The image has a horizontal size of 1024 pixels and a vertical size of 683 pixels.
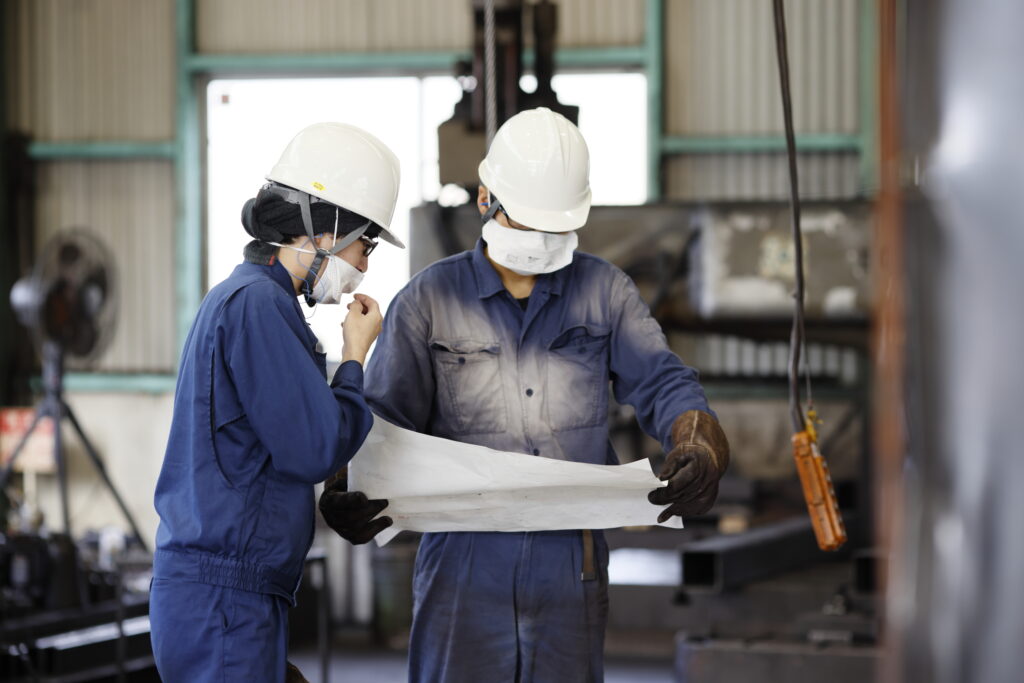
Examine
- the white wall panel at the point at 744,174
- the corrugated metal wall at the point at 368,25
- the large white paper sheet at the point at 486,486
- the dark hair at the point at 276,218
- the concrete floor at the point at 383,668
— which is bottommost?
the concrete floor at the point at 383,668

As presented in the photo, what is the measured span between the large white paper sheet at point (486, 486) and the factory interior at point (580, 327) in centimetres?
1

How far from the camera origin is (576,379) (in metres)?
2.18

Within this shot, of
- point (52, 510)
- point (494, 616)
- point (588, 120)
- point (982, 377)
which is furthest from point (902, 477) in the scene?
point (52, 510)

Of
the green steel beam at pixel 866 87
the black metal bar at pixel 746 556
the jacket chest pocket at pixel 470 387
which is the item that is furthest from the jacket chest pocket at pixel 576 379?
the green steel beam at pixel 866 87

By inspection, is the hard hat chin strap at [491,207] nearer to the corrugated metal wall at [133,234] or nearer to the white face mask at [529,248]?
the white face mask at [529,248]

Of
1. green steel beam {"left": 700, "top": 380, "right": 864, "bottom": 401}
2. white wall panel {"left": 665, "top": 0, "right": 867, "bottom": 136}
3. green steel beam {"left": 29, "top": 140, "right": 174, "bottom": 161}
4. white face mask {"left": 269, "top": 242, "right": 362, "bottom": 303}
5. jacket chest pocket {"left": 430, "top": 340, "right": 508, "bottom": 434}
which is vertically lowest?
green steel beam {"left": 700, "top": 380, "right": 864, "bottom": 401}

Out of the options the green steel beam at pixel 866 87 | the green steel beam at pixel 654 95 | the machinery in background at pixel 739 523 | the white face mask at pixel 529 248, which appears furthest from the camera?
the green steel beam at pixel 654 95

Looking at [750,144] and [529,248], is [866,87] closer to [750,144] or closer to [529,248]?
[750,144]

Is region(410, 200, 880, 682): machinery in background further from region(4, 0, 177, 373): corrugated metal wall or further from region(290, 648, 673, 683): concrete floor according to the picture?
region(4, 0, 177, 373): corrugated metal wall

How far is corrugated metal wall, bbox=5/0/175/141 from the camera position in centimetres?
799

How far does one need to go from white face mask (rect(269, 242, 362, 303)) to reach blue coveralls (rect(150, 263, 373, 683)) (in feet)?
0.43

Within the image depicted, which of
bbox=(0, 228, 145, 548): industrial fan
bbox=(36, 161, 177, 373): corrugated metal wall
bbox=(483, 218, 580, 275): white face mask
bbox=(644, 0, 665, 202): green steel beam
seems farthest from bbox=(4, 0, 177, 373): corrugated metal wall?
bbox=(483, 218, 580, 275): white face mask

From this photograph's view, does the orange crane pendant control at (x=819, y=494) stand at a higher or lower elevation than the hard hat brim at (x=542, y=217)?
lower

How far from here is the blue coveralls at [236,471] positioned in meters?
1.67
